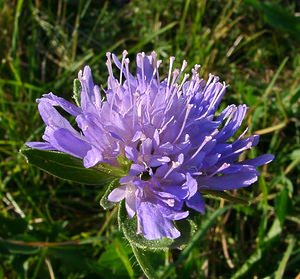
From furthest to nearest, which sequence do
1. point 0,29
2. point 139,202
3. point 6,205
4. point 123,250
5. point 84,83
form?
point 0,29
point 6,205
point 123,250
point 84,83
point 139,202

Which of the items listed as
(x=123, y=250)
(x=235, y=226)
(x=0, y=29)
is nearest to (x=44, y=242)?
(x=123, y=250)

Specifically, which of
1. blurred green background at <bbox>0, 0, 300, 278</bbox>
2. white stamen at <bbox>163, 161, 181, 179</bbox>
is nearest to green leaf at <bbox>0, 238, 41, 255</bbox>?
blurred green background at <bbox>0, 0, 300, 278</bbox>

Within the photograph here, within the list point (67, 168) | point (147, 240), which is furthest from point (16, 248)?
point (147, 240)

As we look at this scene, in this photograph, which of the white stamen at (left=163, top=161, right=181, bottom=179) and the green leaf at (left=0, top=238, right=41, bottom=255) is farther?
the green leaf at (left=0, top=238, right=41, bottom=255)

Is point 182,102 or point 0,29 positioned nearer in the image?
point 182,102

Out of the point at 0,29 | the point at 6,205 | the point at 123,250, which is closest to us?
the point at 123,250

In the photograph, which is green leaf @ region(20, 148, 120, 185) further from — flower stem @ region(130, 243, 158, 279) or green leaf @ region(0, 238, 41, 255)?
green leaf @ region(0, 238, 41, 255)

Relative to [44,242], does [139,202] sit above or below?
above

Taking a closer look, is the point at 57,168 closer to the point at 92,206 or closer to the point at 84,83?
the point at 84,83
